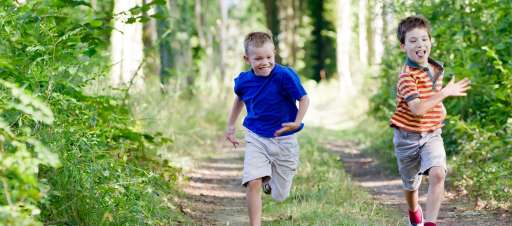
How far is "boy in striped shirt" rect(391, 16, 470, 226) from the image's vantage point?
5.95 meters

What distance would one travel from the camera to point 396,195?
29.3ft

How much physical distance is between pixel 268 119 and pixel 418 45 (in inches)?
50.4

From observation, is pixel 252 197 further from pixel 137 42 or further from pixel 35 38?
pixel 137 42

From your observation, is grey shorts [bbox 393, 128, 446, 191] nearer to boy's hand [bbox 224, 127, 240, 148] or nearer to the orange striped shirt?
the orange striped shirt

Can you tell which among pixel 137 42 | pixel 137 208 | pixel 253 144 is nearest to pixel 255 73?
pixel 253 144

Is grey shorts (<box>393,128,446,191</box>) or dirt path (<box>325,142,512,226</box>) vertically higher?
grey shorts (<box>393,128,446,191</box>)

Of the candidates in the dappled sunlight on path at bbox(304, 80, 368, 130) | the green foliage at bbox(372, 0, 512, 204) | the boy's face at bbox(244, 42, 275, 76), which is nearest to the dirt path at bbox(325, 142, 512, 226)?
the green foliage at bbox(372, 0, 512, 204)

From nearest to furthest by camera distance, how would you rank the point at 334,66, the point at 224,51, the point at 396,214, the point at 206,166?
the point at 396,214, the point at 206,166, the point at 224,51, the point at 334,66

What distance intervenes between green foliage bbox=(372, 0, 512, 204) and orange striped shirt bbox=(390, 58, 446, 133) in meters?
1.52

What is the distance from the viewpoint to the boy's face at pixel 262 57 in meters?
6.34

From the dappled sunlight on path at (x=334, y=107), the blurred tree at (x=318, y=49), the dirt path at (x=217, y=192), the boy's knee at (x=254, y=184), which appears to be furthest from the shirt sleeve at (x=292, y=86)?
the blurred tree at (x=318, y=49)

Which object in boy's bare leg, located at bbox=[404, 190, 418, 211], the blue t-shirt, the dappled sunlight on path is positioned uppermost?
the blue t-shirt

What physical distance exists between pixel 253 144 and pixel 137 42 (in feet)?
22.2

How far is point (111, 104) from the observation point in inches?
298
